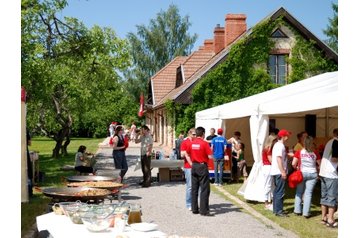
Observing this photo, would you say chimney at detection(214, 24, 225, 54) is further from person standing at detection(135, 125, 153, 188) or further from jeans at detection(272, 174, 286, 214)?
jeans at detection(272, 174, 286, 214)

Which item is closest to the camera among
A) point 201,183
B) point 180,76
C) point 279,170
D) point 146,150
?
point 279,170

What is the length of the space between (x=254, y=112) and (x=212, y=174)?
3730 mm

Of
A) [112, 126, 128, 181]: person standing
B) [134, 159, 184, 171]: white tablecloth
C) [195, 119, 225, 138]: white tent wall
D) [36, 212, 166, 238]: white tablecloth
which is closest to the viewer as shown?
[36, 212, 166, 238]: white tablecloth

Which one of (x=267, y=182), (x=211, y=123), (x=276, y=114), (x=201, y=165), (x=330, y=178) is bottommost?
(x=267, y=182)

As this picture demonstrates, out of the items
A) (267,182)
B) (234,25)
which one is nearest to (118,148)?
(267,182)

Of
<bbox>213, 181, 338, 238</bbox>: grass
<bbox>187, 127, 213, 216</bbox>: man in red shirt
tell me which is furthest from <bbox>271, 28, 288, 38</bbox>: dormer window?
<bbox>187, 127, 213, 216</bbox>: man in red shirt

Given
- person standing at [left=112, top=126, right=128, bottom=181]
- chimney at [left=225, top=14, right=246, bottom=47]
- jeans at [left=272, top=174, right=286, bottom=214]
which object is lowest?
jeans at [left=272, top=174, right=286, bottom=214]

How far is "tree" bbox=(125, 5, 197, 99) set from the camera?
47.4m

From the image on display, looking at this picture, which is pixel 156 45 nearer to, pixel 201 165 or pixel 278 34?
pixel 278 34

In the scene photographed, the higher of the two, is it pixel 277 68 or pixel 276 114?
pixel 277 68

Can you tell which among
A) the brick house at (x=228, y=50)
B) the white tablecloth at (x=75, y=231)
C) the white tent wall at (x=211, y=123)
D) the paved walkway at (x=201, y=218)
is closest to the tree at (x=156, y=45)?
the brick house at (x=228, y=50)

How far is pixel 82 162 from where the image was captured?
1293cm

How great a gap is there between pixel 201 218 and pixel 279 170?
1.72 m

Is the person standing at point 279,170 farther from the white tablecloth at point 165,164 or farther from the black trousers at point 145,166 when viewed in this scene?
the white tablecloth at point 165,164
